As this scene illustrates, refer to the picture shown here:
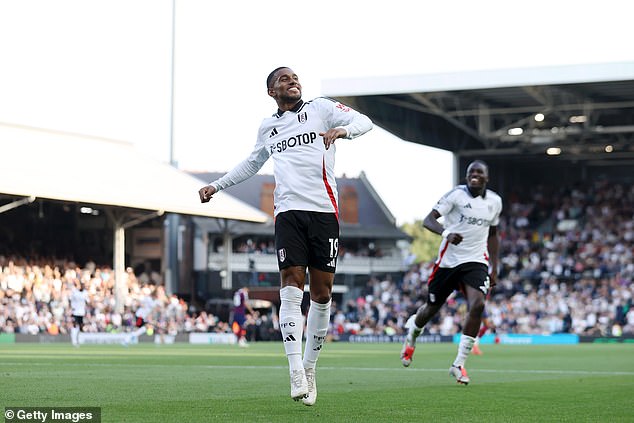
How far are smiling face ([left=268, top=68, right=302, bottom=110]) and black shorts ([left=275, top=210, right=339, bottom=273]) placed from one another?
0.89 m

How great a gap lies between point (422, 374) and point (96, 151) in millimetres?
35698

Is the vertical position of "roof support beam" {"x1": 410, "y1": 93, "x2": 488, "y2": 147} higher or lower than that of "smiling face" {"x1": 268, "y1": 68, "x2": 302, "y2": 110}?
higher

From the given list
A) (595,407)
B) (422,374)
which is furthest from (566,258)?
(595,407)

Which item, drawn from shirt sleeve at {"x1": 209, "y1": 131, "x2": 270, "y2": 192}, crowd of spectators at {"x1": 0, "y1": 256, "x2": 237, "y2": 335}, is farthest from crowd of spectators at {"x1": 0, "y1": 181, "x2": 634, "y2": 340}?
shirt sleeve at {"x1": 209, "y1": 131, "x2": 270, "y2": 192}

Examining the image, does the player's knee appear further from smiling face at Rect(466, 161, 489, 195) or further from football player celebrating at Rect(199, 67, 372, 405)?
football player celebrating at Rect(199, 67, 372, 405)

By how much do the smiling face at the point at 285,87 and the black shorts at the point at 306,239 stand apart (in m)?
0.89

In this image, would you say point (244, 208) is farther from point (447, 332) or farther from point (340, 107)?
point (340, 107)

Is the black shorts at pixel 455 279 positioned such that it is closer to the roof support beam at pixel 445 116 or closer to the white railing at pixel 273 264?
the roof support beam at pixel 445 116

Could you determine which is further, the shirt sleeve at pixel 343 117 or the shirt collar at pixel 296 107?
the shirt collar at pixel 296 107

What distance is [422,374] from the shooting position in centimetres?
1341

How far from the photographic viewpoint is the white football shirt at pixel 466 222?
13.3 meters

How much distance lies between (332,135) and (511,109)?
3942 cm

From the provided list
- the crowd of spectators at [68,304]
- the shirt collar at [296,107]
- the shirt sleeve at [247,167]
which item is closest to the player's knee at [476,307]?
the shirt sleeve at [247,167]

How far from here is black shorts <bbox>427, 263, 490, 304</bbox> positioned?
13164 mm
